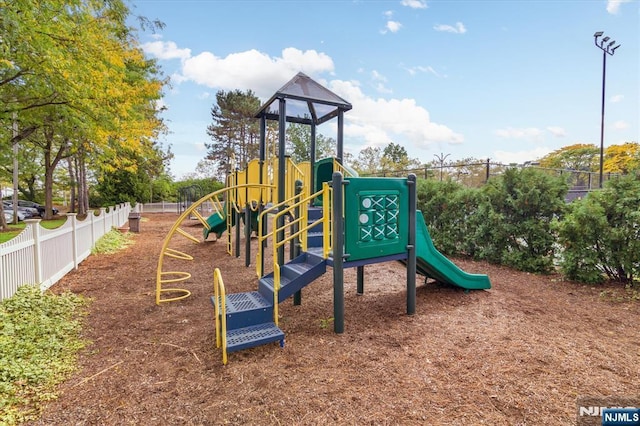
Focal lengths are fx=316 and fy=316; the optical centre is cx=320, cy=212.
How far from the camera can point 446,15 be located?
812 centimetres

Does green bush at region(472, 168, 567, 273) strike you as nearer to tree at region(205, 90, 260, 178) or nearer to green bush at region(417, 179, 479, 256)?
green bush at region(417, 179, 479, 256)

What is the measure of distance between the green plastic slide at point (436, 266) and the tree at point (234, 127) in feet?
106

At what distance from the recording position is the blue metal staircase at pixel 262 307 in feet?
10.3

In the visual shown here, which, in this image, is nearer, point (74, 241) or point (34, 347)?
point (34, 347)

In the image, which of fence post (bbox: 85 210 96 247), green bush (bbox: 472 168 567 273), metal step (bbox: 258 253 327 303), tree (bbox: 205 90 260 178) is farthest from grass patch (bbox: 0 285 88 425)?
tree (bbox: 205 90 260 178)

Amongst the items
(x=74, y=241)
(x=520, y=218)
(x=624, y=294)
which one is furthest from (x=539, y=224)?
(x=74, y=241)

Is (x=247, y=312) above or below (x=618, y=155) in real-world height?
below

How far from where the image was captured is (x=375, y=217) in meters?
3.96

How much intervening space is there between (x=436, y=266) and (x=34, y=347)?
481cm

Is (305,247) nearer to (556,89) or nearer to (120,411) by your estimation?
(120,411)

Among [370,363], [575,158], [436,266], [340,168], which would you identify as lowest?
[370,363]

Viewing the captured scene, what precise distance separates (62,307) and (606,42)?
27.4m

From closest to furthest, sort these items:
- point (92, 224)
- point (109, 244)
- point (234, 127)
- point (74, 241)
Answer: point (74, 241)
point (92, 224)
point (109, 244)
point (234, 127)

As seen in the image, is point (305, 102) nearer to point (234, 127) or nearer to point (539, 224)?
point (539, 224)
